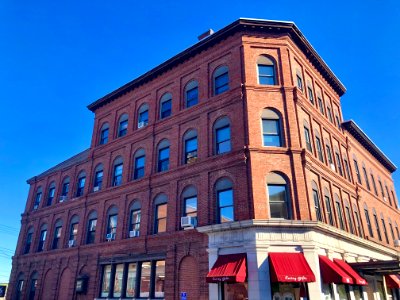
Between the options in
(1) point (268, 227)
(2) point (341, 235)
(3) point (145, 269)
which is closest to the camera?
(1) point (268, 227)

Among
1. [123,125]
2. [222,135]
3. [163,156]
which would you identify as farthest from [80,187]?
[222,135]

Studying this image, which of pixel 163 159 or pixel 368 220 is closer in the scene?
pixel 163 159

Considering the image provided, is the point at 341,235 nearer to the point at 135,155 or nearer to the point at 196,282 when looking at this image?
the point at 196,282

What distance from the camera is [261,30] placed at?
807 inches

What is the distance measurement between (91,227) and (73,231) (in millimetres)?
2522

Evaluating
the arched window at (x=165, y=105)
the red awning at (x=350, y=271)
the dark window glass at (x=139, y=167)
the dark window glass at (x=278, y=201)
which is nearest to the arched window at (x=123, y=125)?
the dark window glass at (x=139, y=167)

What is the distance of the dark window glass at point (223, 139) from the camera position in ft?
60.7

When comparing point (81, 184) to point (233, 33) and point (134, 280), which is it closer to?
point (134, 280)

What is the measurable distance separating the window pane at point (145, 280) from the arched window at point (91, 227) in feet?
20.2

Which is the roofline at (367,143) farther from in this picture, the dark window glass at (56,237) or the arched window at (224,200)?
the dark window glass at (56,237)

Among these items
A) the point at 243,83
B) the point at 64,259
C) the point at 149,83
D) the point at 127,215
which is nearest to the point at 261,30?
the point at 243,83

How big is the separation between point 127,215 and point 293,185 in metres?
11.5

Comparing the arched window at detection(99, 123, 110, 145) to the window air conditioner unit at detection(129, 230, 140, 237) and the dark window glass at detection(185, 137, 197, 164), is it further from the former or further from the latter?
the dark window glass at detection(185, 137, 197, 164)

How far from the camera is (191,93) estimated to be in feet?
72.3
